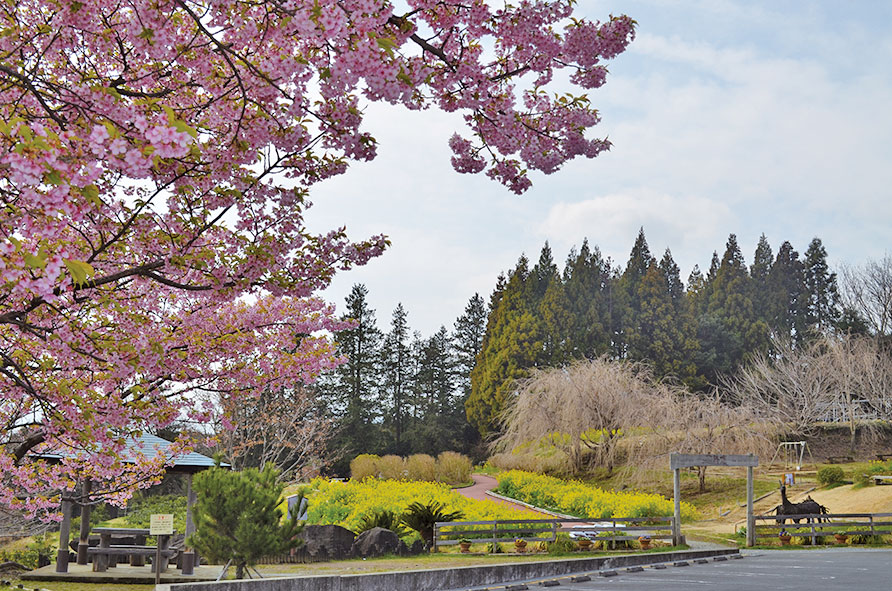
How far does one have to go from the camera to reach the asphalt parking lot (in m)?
10.6

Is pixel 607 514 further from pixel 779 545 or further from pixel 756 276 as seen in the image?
pixel 756 276

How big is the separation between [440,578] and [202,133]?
7.24 meters

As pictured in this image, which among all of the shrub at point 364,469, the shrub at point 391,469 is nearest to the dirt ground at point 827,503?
the shrub at point 391,469

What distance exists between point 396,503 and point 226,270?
15.6 m

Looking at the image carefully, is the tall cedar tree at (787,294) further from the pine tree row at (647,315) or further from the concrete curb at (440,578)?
the concrete curb at (440,578)

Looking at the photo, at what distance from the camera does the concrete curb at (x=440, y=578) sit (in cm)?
841

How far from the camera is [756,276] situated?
5525 cm

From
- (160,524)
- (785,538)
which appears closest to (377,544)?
(160,524)

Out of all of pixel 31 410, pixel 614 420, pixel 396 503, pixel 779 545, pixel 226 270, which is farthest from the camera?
pixel 614 420

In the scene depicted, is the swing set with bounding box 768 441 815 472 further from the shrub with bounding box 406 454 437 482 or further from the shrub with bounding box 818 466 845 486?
the shrub with bounding box 406 454 437 482

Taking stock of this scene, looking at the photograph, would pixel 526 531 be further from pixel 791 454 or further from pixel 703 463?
pixel 791 454

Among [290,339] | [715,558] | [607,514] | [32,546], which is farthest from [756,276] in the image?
[290,339]

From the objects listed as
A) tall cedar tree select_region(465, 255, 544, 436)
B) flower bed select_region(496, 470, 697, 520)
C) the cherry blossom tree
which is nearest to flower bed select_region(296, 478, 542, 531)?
flower bed select_region(496, 470, 697, 520)

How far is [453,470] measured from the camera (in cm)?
3034
